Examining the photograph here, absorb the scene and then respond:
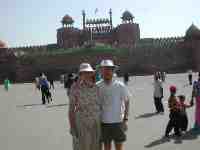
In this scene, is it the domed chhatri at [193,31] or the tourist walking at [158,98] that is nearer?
the tourist walking at [158,98]

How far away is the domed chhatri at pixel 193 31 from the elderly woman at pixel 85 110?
1741 inches

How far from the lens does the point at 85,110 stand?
171 inches

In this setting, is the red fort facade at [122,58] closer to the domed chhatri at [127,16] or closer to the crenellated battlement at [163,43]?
the crenellated battlement at [163,43]

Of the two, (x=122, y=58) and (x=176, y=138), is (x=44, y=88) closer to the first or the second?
(x=176, y=138)

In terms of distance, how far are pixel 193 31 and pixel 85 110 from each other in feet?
147

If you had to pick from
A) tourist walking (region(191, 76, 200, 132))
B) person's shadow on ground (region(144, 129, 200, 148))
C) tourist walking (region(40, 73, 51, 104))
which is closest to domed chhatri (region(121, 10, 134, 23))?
tourist walking (region(40, 73, 51, 104))

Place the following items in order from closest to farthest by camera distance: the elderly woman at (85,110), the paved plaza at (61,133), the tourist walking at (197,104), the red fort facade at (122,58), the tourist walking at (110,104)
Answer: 1. the elderly woman at (85,110)
2. the tourist walking at (110,104)
3. the paved plaza at (61,133)
4. the tourist walking at (197,104)
5. the red fort facade at (122,58)

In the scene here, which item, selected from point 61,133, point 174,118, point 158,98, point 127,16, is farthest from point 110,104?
point 127,16

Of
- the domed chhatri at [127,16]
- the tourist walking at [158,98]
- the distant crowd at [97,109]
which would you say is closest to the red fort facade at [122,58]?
the domed chhatri at [127,16]

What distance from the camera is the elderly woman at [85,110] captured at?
4312 millimetres

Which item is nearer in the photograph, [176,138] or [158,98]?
[176,138]

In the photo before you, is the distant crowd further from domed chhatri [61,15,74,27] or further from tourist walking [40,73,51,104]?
domed chhatri [61,15,74,27]

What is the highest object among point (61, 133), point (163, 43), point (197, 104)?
point (163, 43)

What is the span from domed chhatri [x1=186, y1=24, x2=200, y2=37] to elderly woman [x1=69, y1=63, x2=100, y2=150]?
1741 inches
